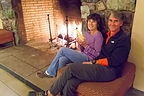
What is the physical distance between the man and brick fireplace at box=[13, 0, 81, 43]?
6.32 feet

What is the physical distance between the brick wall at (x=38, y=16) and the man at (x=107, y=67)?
2557mm

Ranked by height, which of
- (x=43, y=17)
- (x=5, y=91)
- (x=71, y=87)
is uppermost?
Answer: (x=43, y=17)

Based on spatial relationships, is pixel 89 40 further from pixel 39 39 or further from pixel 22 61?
pixel 39 39

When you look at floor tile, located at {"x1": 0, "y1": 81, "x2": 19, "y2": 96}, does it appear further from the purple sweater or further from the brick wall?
the brick wall

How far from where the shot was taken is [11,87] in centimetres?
222

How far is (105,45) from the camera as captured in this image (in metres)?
1.81

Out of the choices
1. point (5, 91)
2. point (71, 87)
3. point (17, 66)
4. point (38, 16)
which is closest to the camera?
point (71, 87)

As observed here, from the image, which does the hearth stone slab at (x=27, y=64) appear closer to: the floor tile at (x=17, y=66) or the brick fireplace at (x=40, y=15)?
the floor tile at (x=17, y=66)

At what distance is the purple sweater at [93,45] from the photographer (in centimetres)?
191

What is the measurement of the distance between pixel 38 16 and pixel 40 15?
2.5 inches

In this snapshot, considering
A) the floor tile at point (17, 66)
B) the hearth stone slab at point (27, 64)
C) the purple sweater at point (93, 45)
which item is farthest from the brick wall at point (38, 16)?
the purple sweater at point (93, 45)

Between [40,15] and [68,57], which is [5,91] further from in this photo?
[40,15]

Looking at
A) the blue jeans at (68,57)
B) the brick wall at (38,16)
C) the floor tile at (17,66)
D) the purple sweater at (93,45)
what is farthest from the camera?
the brick wall at (38,16)

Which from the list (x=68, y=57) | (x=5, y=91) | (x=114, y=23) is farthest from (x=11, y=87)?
(x=114, y=23)
